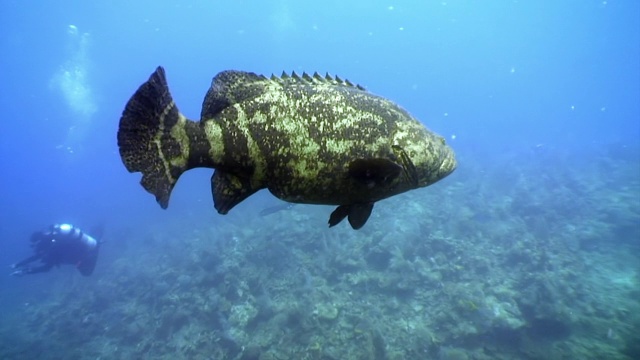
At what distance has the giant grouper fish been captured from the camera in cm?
228

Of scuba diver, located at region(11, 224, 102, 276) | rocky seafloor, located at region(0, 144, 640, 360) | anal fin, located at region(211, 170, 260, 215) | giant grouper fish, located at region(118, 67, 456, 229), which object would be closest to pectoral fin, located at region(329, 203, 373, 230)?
giant grouper fish, located at region(118, 67, 456, 229)

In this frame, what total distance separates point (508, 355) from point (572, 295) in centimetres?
422

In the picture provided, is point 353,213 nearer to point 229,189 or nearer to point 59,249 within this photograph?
point 229,189

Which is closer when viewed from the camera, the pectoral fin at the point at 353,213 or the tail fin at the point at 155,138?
the tail fin at the point at 155,138

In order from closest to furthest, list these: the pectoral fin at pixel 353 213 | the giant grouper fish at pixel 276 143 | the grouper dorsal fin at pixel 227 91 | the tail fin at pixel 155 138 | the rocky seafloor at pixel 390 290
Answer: the tail fin at pixel 155 138
the giant grouper fish at pixel 276 143
the grouper dorsal fin at pixel 227 91
the pectoral fin at pixel 353 213
the rocky seafloor at pixel 390 290

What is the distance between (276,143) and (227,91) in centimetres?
57

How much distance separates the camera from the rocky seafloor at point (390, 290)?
10695 millimetres

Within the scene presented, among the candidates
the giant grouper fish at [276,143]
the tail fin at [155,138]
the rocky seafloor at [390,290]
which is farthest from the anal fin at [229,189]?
the rocky seafloor at [390,290]

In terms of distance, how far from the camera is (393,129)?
265 cm

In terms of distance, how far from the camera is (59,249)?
18.1 meters

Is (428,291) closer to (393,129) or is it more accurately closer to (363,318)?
(363,318)

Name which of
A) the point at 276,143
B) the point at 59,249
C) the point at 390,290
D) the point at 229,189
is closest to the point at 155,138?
the point at 229,189

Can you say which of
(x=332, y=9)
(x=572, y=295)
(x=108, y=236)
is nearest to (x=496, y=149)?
(x=572, y=295)

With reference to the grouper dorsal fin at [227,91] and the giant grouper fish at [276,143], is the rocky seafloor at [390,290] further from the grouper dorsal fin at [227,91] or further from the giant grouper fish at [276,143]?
the grouper dorsal fin at [227,91]
